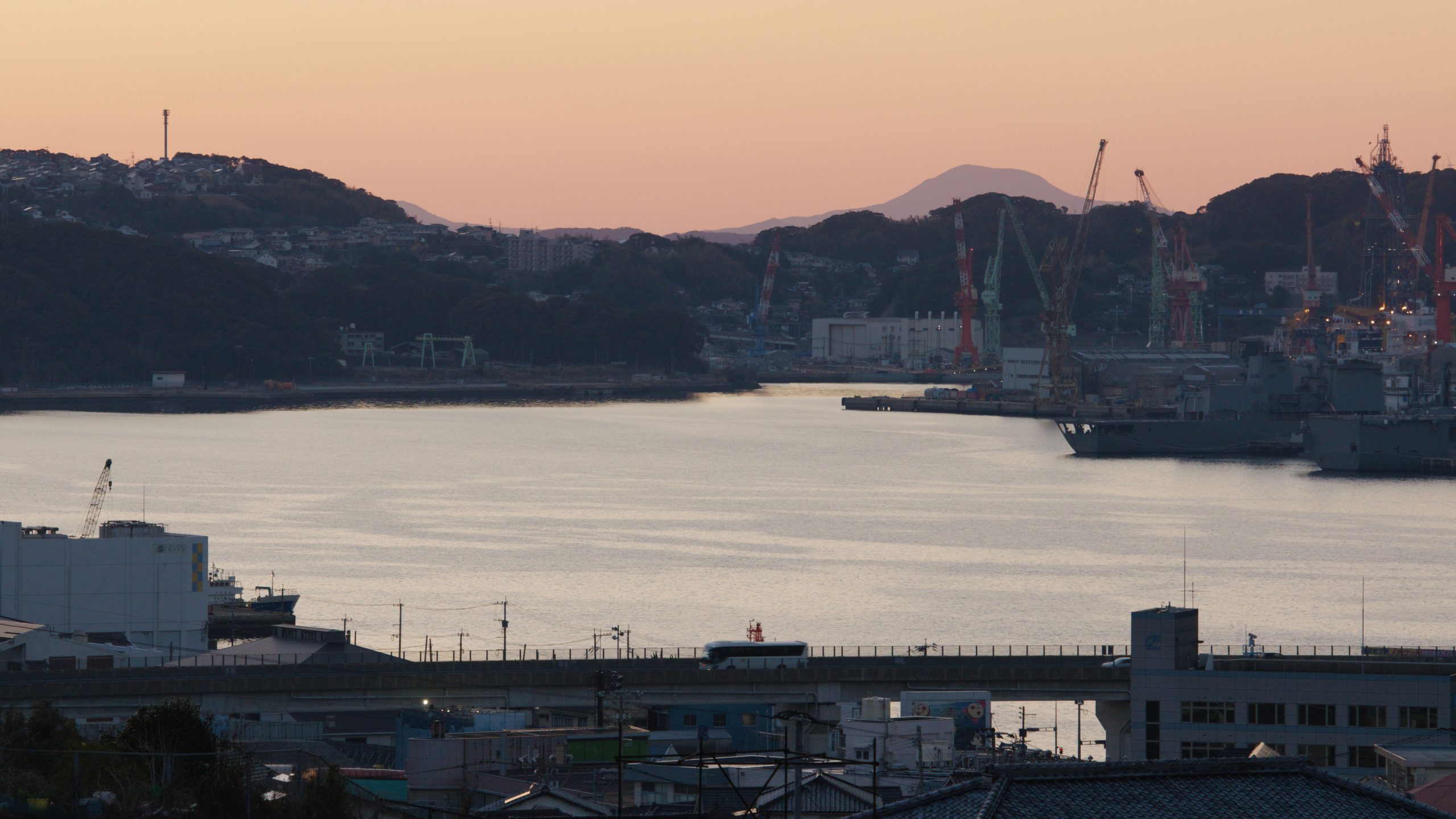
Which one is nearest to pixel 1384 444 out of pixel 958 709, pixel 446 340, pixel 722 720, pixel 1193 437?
pixel 1193 437

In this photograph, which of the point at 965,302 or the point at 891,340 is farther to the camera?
the point at 891,340

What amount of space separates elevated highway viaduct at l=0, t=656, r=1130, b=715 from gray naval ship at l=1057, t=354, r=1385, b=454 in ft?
91.5

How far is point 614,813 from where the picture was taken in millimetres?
5242

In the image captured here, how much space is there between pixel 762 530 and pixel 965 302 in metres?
45.6

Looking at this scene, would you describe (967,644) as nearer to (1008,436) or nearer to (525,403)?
(1008,436)

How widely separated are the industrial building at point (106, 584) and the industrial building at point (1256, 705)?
7.24 m

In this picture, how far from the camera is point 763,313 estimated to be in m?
83.6

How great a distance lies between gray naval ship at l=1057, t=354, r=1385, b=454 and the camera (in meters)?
37.8

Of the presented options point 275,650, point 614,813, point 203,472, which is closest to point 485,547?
point 275,650

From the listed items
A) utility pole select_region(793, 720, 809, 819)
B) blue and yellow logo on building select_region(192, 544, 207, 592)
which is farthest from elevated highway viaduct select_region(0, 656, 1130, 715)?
blue and yellow logo on building select_region(192, 544, 207, 592)

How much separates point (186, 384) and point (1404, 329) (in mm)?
35132

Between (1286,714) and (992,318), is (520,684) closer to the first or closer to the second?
(1286,714)

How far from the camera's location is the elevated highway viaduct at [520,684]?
10.1m

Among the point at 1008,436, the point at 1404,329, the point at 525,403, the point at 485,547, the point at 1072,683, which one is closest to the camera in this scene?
the point at 1072,683
